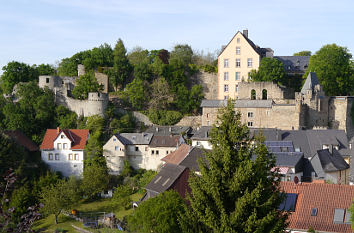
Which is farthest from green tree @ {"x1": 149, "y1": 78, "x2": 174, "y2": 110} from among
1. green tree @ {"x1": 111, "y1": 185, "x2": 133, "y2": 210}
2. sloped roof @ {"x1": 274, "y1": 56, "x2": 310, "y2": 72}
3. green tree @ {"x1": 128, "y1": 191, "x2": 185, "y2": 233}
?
green tree @ {"x1": 128, "y1": 191, "x2": 185, "y2": 233}

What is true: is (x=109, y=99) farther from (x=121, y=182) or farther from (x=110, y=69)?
(x=121, y=182)

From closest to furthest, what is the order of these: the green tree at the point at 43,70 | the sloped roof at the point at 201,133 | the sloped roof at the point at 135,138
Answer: the sloped roof at the point at 201,133, the sloped roof at the point at 135,138, the green tree at the point at 43,70

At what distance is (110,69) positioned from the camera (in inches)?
2062

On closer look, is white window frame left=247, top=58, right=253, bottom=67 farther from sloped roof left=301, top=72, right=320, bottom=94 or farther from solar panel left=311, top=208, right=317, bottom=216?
solar panel left=311, top=208, right=317, bottom=216

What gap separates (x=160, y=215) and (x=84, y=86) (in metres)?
27.8

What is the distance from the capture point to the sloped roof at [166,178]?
30.1 metres

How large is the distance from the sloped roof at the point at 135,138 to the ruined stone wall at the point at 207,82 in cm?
1197

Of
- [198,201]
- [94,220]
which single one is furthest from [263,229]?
[94,220]

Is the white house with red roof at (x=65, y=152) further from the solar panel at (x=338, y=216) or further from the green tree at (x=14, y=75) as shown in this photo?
the solar panel at (x=338, y=216)

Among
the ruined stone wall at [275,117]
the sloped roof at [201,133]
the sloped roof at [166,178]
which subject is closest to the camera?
the sloped roof at [166,178]

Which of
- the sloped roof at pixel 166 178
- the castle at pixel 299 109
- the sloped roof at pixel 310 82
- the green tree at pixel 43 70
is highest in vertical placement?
the green tree at pixel 43 70

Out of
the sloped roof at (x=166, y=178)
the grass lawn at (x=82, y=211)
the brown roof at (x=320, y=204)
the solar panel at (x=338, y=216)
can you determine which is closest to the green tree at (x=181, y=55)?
the grass lawn at (x=82, y=211)

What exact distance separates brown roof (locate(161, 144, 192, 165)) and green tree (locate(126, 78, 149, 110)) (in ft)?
37.2

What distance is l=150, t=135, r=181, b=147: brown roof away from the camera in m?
40.2
